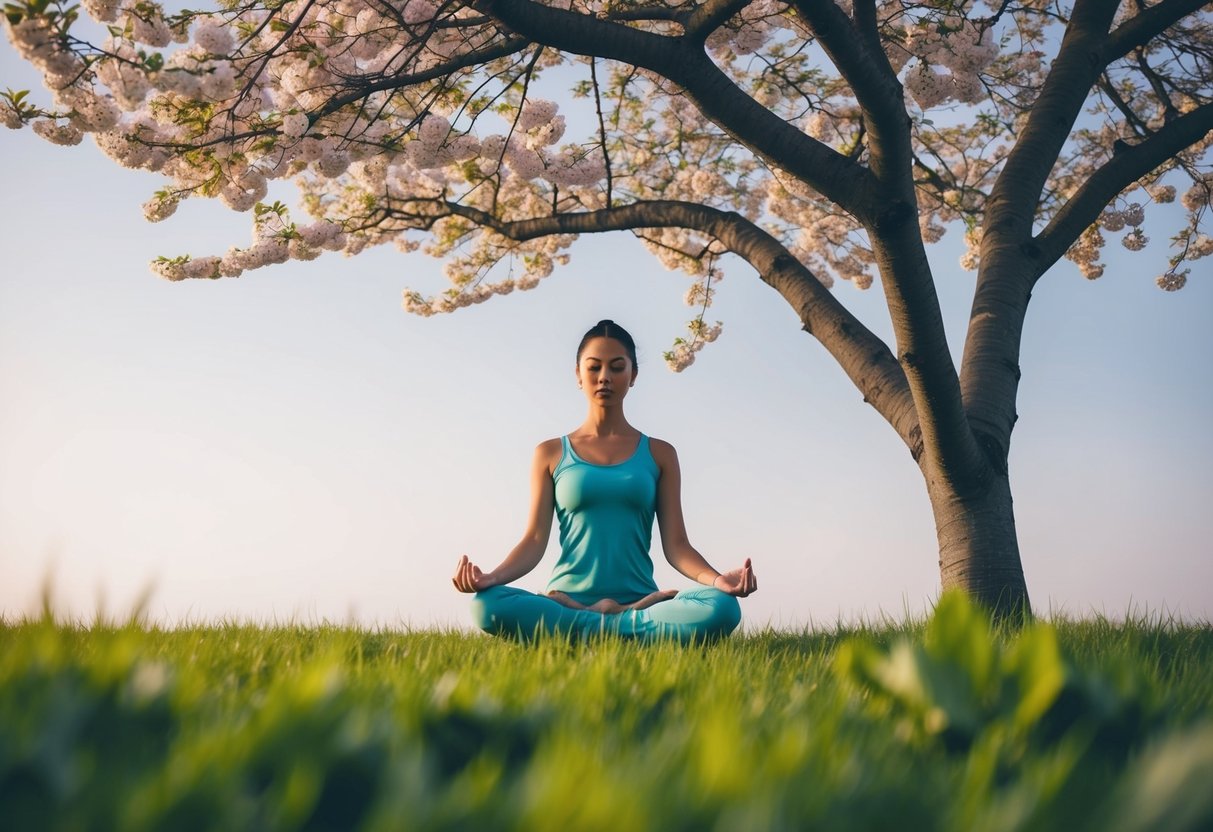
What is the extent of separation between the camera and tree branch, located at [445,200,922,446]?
5.72 metres

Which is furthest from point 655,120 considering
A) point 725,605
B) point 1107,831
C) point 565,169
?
point 1107,831

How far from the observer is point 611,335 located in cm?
496

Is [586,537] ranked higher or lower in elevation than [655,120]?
lower

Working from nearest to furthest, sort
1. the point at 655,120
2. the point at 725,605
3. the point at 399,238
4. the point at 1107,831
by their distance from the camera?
the point at 1107,831, the point at 725,605, the point at 655,120, the point at 399,238

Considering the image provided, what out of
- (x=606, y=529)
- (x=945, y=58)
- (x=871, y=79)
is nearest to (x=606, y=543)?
(x=606, y=529)

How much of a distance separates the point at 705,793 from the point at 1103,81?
27.9 feet

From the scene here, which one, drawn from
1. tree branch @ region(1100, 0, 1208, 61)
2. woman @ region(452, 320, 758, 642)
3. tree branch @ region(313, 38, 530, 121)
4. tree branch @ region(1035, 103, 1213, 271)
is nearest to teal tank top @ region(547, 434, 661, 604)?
woman @ region(452, 320, 758, 642)

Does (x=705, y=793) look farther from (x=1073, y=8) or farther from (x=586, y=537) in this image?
(x=1073, y=8)

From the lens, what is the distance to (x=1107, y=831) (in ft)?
3.19

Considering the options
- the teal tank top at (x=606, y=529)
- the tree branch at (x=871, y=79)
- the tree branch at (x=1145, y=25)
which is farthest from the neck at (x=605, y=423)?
the tree branch at (x=1145, y=25)

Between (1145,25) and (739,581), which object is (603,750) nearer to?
(739,581)

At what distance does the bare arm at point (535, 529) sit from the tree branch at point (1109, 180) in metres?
3.63

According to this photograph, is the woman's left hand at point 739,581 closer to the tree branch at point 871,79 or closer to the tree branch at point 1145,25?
the tree branch at point 871,79

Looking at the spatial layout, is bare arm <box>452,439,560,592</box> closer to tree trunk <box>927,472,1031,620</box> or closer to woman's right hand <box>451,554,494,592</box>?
woman's right hand <box>451,554,494,592</box>
